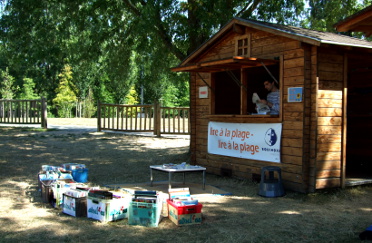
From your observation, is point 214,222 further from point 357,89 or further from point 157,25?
point 157,25

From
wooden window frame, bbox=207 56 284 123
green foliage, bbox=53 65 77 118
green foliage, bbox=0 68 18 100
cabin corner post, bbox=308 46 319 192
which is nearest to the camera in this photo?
cabin corner post, bbox=308 46 319 192

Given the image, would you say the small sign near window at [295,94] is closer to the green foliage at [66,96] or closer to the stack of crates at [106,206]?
the stack of crates at [106,206]

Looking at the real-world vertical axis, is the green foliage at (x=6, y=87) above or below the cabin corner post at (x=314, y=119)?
above

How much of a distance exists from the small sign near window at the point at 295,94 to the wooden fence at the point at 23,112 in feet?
48.1

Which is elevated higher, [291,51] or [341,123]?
[291,51]

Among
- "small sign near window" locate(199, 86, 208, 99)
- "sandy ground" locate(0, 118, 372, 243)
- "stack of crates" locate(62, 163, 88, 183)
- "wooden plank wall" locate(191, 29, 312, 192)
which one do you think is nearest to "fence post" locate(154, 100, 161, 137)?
"sandy ground" locate(0, 118, 372, 243)

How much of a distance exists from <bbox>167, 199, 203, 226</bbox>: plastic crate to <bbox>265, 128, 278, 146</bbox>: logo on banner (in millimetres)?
2846

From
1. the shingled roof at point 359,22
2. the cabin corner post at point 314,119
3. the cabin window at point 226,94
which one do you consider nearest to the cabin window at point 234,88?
the cabin window at point 226,94

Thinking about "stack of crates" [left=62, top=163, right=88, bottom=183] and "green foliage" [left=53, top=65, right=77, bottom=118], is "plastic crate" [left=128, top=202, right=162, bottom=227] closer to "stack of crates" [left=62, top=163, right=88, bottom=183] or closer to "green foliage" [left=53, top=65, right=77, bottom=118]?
"stack of crates" [left=62, top=163, right=88, bottom=183]

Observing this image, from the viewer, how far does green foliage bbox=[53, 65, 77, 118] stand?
39.1m

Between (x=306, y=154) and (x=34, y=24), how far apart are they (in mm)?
9401

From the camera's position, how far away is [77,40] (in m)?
13.9

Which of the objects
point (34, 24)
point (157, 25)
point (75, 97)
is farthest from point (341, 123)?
point (75, 97)

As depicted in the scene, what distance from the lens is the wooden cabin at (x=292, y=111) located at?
23.4ft
